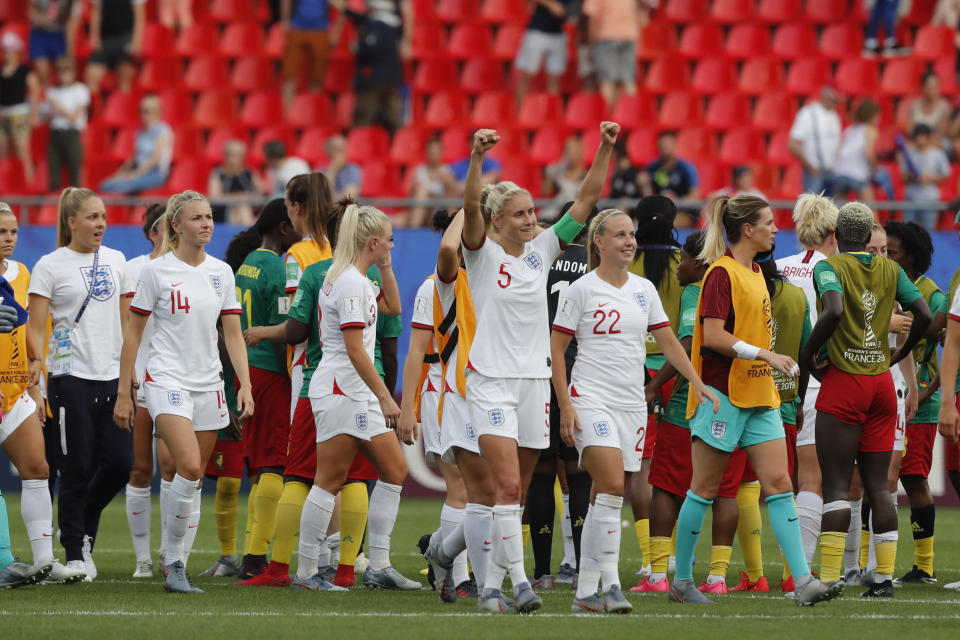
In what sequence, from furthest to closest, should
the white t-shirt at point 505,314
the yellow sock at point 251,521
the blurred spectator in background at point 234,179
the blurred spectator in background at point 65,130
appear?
1. the blurred spectator in background at point 65,130
2. the blurred spectator in background at point 234,179
3. the yellow sock at point 251,521
4. the white t-shirt at point 505,314

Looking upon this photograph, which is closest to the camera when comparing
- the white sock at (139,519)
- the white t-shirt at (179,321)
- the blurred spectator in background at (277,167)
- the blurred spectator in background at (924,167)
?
the white t-shirt at (179,321)

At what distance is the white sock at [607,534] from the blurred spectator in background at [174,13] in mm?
15871

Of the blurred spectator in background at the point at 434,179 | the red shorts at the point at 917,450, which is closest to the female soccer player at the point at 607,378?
the red shorts at the point at 917,450

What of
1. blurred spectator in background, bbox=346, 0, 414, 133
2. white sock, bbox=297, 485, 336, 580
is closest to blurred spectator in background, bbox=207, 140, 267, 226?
blurred spectator in background, bbox=346, 0, 414, 133

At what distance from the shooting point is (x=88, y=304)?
9.49 m

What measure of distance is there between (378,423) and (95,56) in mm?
14080

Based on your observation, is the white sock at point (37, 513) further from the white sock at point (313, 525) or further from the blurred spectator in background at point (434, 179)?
the blurred spectator in background at point (434, 179)

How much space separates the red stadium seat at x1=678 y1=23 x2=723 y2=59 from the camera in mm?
20580

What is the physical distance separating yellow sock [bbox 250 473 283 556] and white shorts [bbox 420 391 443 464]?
44.7 inches

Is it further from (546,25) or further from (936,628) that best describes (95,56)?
(936,628)

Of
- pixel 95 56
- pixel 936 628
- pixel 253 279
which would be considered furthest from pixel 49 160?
pixel 936 628

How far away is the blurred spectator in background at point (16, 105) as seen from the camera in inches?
773

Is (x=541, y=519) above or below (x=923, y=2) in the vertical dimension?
below

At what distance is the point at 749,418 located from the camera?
26.0 ft
